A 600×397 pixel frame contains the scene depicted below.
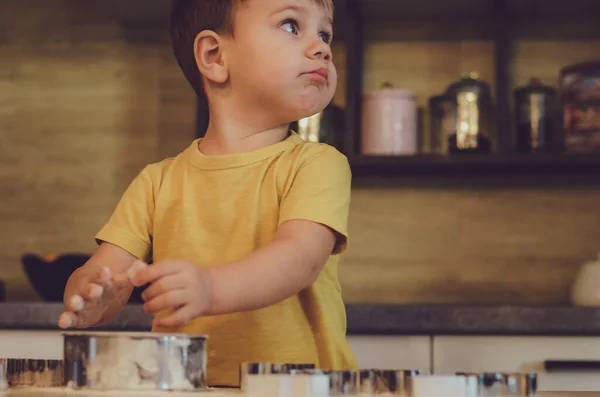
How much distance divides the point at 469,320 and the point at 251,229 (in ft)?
3.25

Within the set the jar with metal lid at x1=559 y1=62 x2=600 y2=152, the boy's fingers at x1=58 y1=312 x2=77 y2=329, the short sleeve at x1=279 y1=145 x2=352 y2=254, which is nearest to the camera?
the boy's fingers at x1=58 y1=312 x2=77 y2=329

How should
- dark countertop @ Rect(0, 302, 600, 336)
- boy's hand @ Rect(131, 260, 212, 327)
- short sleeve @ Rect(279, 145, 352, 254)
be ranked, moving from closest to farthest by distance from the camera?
1. boy's hand @ Rect(131, 260, 212, 327)
2. short sleeve @ Rect(279, 145, 352, 254)
3. dark countertop @ Rect(0, 302, 600, 336)

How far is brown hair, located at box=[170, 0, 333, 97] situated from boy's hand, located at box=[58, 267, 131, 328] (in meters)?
0.37

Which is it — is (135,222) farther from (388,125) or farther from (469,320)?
(388,125)

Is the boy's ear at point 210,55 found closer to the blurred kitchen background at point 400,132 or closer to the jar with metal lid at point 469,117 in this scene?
the blurred kitchen background at point 400,132

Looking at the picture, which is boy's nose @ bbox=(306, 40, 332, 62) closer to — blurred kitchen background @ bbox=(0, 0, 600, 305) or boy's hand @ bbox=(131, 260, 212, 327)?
boy's hand @ bbox=(131, 260, 212, 327)

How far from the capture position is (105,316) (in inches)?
34.5

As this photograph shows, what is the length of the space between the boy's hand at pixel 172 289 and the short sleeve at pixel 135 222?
1.18 ft

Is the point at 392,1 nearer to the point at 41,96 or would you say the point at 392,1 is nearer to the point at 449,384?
the point at 41,96

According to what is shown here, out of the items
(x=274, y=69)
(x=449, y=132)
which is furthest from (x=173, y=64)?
(x=274, y=69)

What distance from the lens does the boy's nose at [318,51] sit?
3.05 feet

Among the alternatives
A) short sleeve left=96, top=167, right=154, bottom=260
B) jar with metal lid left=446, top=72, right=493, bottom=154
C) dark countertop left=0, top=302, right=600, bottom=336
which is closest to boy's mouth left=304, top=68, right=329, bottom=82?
short sleeve left=96, top=167, right=154, bottom=260

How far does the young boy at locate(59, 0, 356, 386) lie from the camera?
887 millimetres

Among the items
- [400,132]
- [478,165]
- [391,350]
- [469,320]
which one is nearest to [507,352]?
[469,320]
